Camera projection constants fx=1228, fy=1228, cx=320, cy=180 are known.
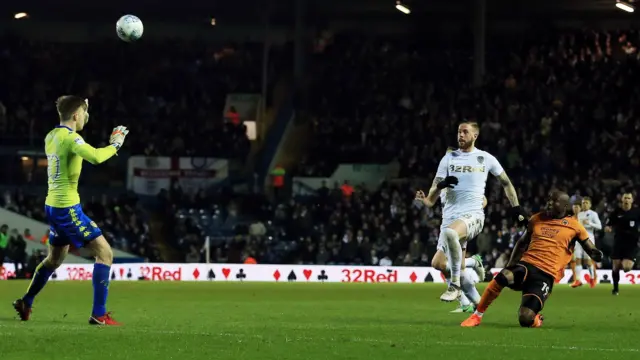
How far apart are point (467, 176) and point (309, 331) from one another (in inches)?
170

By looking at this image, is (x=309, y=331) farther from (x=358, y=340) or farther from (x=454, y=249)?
(x=454, y=249)

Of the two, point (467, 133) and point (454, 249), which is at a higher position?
point (467, 133)

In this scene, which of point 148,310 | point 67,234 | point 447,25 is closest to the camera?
point 67,234

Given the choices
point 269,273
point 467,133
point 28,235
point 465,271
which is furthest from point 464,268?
point 28,235

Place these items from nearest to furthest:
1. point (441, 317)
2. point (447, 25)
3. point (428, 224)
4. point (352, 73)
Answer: point (441, 317) < point (428, 224) < point (352, 73) < point (447, 25)

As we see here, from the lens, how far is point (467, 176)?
16.0 m

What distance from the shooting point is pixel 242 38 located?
48531 mm

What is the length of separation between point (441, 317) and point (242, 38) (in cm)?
3423

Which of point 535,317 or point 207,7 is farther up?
point 207,7

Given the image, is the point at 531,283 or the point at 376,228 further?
the point at 376,228

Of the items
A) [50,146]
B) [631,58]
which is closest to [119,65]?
[631,58]

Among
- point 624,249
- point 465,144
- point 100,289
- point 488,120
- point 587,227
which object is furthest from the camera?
point 488,120

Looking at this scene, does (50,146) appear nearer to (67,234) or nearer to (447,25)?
(67,234)

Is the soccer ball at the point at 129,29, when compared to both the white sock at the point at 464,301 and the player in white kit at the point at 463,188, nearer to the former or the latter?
the player in white kit at the point at 463,188
